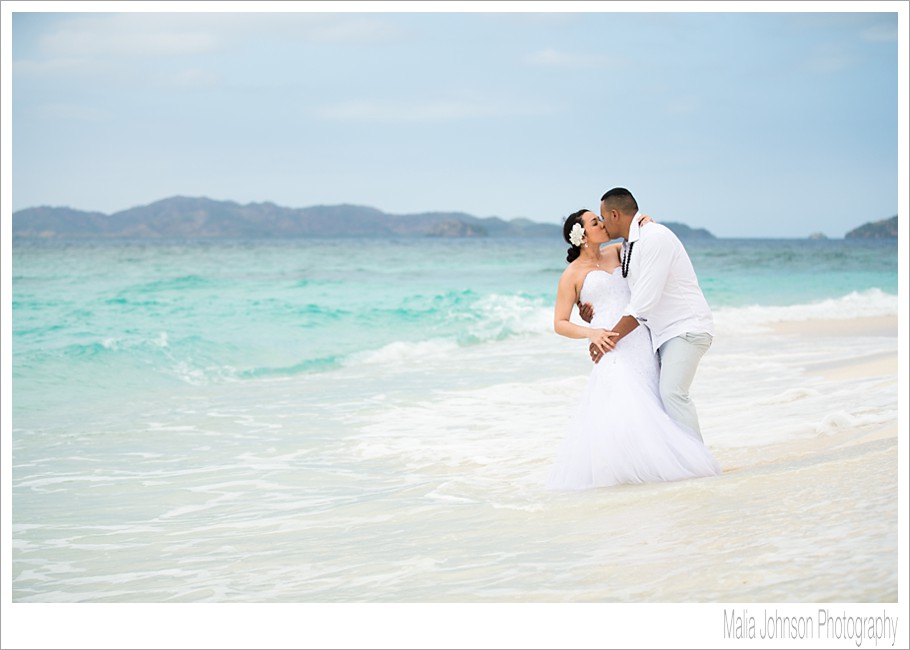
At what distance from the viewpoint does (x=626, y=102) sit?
31500 millimetres

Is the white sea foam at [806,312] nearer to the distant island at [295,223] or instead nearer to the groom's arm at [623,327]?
the groom's arm at [623,327]

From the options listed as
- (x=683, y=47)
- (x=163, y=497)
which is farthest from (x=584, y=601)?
(x=683, y=47)

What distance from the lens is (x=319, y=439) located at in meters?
6.76

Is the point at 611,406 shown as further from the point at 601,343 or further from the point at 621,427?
the point at 601,343

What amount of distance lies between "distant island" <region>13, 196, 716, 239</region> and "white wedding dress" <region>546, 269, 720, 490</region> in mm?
34524

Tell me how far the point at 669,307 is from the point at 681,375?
0.36m

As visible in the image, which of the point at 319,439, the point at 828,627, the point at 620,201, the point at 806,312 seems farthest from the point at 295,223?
the point at 828,627

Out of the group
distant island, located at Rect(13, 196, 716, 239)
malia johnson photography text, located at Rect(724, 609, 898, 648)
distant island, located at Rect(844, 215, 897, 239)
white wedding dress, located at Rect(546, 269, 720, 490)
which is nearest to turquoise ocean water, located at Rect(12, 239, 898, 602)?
malia johnson photography text, located at Rect(724, 609, 898, 648)

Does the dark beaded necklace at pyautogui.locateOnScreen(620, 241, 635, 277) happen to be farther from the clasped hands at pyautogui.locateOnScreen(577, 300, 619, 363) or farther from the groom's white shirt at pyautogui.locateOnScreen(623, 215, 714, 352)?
the clasped hands at pyautogui.locateOnScreen(577, 300, 619, 363)

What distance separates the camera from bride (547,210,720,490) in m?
4.43

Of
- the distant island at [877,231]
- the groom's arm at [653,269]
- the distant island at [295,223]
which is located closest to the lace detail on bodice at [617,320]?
the groom's arm at [653,269]

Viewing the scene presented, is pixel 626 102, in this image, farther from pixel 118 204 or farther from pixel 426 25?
pixel 118 204

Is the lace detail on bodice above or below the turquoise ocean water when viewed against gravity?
above

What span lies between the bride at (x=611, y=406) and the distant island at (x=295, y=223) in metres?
34.5
